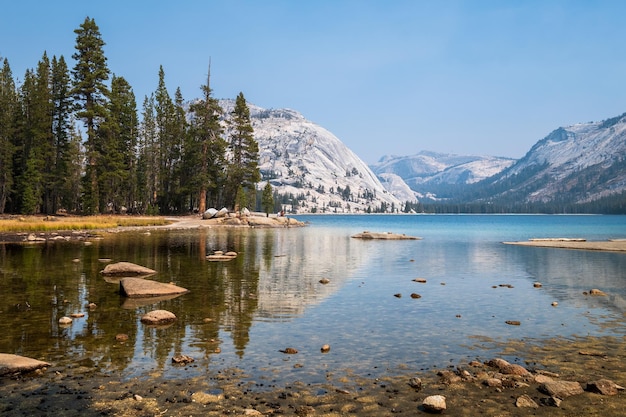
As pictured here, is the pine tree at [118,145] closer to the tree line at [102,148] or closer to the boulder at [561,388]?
the tree line at [102,148]

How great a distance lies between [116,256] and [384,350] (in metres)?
31.6

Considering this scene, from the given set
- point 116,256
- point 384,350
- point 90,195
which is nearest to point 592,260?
point 384,350

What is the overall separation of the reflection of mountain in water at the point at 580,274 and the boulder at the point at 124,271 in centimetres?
2558

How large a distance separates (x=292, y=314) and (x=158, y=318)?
18.8 feet

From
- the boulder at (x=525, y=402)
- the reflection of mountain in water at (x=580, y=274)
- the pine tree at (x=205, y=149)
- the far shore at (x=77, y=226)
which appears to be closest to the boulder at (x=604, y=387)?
the boulder at (x=525, y=402)

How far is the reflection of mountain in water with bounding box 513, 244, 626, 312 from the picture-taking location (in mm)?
25978

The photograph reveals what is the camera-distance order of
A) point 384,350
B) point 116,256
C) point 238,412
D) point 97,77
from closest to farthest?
point 238,412 < point 384,350 < point 116,256 < point 97,77

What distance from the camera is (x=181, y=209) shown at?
401 ft

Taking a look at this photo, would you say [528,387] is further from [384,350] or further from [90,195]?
[90,195]

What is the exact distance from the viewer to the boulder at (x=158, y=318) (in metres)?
18.4

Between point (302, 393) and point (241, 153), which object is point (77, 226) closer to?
point (241, 153)

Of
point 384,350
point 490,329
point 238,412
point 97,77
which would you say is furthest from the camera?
point 97,77

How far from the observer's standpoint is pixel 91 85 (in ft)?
285

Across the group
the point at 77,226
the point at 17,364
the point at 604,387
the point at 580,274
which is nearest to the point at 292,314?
the point at 17,364
